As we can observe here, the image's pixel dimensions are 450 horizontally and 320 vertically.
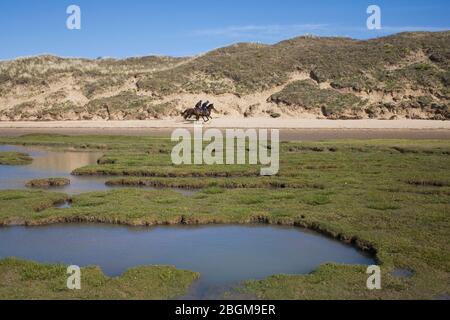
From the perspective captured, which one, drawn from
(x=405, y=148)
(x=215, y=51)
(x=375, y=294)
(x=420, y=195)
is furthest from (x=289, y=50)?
(x=375, y=294)

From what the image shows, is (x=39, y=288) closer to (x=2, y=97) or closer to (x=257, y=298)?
(x=257, y=298)

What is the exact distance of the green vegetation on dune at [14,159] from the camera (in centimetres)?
3153

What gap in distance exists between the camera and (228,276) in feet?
39.0

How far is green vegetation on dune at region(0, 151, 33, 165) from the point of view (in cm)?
3153

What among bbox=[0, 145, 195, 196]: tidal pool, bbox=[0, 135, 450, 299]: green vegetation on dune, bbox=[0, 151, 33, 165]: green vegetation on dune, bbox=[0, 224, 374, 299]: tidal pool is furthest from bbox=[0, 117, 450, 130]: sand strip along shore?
bbox=[0, 224, 374, 299]: tidal pool

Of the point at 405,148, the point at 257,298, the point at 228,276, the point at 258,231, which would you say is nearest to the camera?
the point at 257,298

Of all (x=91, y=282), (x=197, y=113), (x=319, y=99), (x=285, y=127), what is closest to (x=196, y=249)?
(x=91, y=282)

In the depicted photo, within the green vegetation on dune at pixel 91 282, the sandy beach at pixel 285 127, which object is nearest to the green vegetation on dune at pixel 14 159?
the sandy beach at pixel 285 127

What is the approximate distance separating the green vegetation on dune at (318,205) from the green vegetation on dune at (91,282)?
167cm

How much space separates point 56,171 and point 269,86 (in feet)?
128

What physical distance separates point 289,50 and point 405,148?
42.9m

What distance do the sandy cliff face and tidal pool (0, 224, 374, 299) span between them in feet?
137

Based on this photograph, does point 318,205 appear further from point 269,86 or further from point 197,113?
point 269,86

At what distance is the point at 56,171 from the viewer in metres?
28.4
